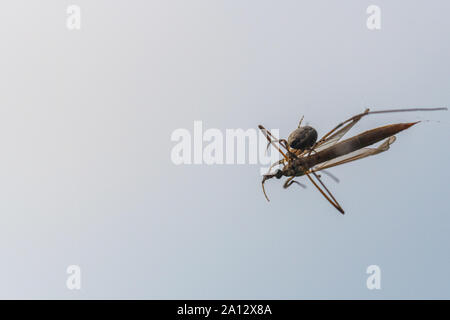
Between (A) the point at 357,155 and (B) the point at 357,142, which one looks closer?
(B) the point at 357,142

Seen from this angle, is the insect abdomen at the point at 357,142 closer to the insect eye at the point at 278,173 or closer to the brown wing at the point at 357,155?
the brown wing at the point at 357,155

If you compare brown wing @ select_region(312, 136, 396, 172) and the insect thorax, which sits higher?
the insect thorax

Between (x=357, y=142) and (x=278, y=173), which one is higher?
(x=357, y=142)

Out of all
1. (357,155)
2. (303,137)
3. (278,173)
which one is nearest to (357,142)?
(357,155)

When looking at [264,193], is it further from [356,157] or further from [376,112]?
[376,112]

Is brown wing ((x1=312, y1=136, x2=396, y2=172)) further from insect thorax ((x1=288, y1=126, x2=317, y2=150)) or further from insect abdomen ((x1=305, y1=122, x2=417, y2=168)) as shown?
insect thorax ((x1=288, y1=126, x2=317, y2=150))

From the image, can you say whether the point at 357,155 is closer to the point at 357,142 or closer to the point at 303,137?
the point at 357,142

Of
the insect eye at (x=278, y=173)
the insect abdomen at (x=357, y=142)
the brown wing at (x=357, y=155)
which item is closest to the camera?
the insect abdomen at (x=357, y=142)
